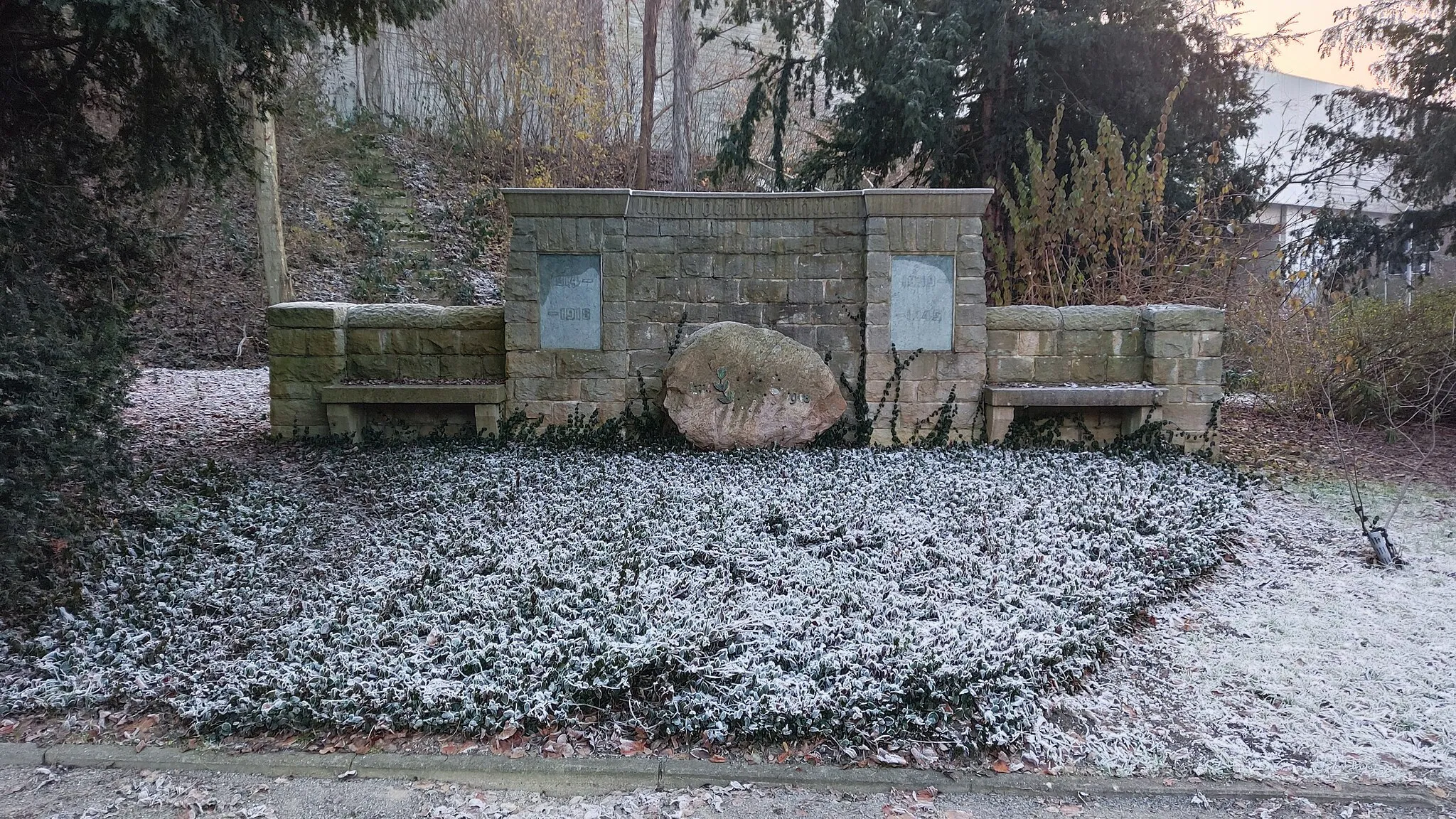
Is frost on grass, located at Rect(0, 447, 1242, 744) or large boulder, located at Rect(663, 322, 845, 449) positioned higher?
large boulder, located at Rect(663, 322, 845, 449)

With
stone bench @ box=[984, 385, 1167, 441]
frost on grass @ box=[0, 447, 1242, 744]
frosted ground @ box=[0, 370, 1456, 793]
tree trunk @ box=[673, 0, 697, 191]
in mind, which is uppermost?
tree trunk @ box=[673, 0, 697, 191]

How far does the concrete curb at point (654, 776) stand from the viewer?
2.71m

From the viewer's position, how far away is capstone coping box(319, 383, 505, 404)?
6203 mm

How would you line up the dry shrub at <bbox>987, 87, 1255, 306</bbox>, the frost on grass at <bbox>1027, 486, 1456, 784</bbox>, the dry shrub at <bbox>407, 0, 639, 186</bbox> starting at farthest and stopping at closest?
1. the dry shrub at <bbox>407, 0, 639, 186</bbox>
2. the dry shrub at <bbox>987, 87, 1255, 306</bbox>
3. the frost on grass at <bbox>1027, 486, 1456, 784</bbox>

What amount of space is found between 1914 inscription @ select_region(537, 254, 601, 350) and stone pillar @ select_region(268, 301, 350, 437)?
1624 mm

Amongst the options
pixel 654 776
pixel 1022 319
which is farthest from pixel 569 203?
pixel 654 776

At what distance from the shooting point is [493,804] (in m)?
2.61

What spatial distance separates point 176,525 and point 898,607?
3.81 metres

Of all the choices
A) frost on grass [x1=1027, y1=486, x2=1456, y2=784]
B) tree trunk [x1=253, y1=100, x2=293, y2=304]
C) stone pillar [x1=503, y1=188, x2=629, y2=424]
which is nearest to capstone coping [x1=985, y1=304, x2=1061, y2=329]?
frost on grass [x1=1027, y1=486, x2=1456, y2=784]

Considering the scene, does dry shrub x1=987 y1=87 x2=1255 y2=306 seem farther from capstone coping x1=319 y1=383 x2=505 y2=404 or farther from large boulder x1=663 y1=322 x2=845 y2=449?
capstone coping x1=319 y1=383 x2=505 y2=404

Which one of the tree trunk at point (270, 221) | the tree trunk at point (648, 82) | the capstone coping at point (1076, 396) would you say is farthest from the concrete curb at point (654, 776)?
the tree trunk at point (648, 82)

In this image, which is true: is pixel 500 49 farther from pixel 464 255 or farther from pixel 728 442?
pixel 728 442

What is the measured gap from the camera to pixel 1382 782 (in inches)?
110

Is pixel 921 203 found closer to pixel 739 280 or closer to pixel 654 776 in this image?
pixel 739 280
